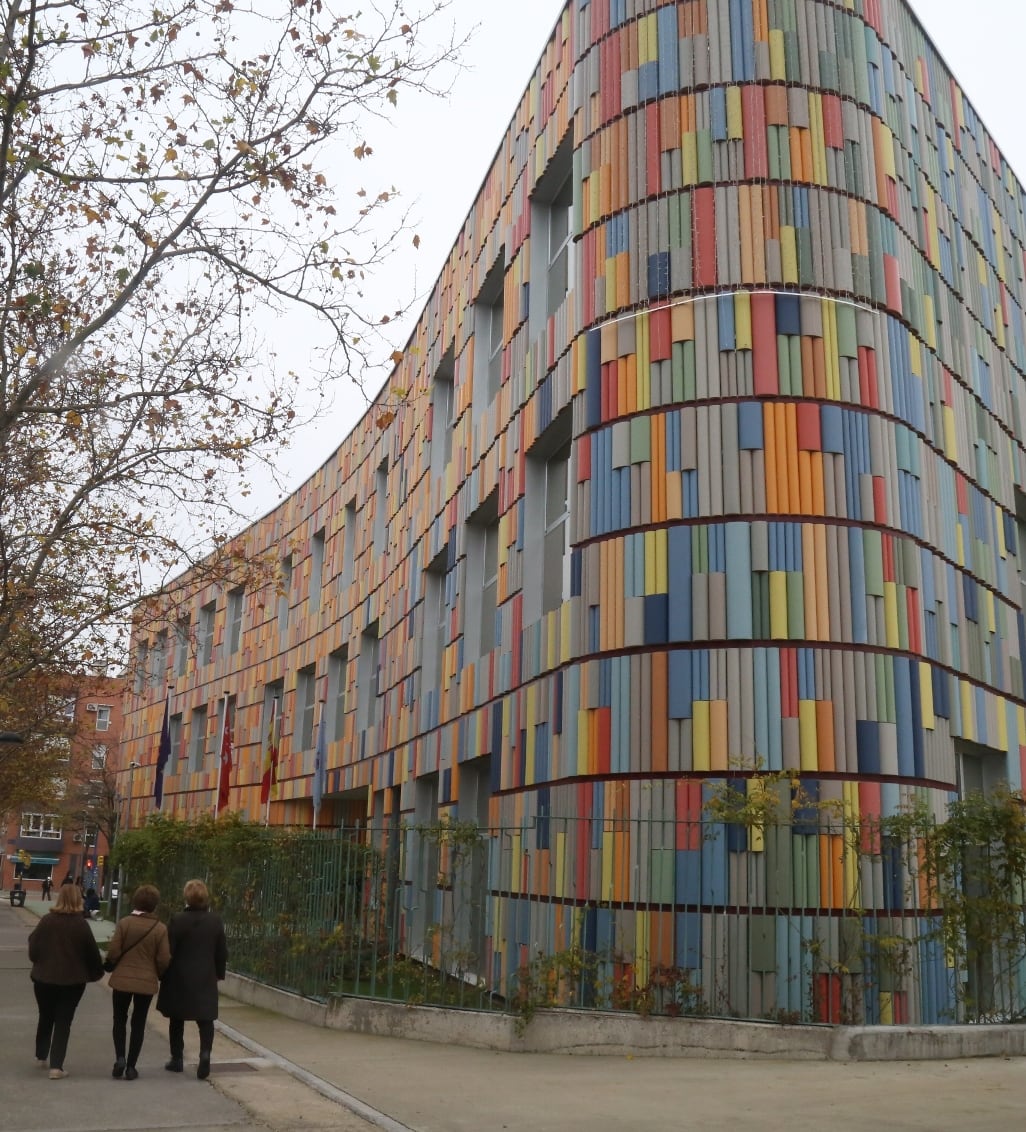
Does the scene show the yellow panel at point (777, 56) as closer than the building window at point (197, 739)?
Yes

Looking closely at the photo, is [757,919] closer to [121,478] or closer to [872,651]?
[872,651]

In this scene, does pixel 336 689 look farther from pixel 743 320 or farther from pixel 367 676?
→ pixel 743 320

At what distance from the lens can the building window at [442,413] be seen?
24.7 meters

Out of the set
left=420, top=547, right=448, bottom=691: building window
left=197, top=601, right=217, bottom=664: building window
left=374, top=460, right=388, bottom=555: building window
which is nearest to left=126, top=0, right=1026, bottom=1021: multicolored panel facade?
left=420, top=547, right=448, bottom=691: building window

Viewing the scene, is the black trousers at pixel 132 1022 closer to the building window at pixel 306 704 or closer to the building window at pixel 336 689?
the building window at pixel 336 689

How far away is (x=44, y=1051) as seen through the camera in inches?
394

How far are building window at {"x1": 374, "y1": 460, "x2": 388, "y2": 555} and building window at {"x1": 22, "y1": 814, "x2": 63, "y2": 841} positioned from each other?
56.6m

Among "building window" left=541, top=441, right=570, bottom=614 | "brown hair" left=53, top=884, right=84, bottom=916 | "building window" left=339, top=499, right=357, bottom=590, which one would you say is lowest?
"brown hair" left=53, top=884, right=84, bottom=916

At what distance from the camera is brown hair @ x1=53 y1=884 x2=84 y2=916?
9.83 metres

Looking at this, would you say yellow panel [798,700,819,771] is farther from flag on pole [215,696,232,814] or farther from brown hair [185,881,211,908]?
flag on pole [215,696,232,814]

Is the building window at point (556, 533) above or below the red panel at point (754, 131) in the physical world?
below

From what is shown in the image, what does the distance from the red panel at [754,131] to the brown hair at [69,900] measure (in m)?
10.8

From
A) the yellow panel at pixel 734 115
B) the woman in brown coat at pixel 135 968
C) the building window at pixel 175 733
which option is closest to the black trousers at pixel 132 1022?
the woman in brown coat at pixel 135 968

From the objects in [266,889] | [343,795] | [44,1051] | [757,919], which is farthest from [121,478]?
[343,795]
